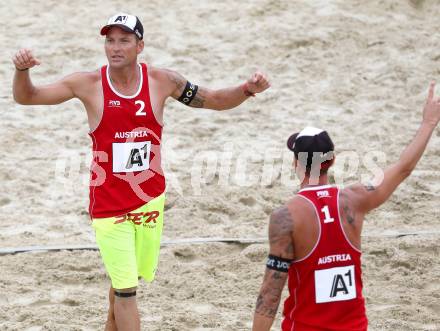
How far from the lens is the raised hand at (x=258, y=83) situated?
6.58 metres

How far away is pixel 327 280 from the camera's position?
16.3 ft

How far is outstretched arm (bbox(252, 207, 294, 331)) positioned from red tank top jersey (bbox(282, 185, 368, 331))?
0.07 metres

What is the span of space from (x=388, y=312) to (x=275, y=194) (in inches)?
110

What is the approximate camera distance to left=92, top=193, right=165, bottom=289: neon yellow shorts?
6.48 m

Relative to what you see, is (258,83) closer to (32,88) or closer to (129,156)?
(129,156)

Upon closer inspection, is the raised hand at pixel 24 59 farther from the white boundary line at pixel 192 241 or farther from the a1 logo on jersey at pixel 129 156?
the white boundary line at pixel 192 241

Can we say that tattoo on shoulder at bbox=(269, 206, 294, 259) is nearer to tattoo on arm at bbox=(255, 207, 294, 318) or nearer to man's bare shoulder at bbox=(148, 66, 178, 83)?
tattoo on arm at bbox=(255, 207, 294, 318)

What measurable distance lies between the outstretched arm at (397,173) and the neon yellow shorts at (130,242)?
6.16ft

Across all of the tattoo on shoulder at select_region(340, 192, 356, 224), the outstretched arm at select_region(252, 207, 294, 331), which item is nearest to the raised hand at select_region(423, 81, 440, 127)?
the tattoo on shoulder at select_region(340, 192, 356, 224)

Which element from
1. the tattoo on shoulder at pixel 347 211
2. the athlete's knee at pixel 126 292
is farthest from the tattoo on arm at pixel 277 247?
the athlete's knee at pixel 126 292

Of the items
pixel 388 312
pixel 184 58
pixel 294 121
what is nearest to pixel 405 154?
pixel 388 312

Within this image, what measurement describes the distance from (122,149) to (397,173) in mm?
2099

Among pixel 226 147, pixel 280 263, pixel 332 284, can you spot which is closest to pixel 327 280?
pixel 332 284

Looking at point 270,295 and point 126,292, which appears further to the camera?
point 126,292
